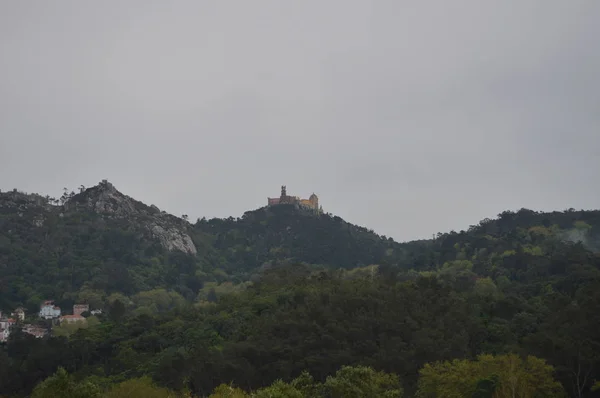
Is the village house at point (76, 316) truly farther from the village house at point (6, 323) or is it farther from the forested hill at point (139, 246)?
the village house at point (6, 323)

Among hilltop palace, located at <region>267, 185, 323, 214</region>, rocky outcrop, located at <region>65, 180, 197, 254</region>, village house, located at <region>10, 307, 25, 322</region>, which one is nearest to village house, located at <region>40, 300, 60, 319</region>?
village house, located at <region>10, 307, 25, 322</region>

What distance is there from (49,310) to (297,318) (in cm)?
5243

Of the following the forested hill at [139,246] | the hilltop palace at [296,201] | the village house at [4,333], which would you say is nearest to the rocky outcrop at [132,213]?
the forested hill at [139,246]

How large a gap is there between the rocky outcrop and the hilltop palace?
30892mm

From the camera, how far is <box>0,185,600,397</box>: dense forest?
135ft

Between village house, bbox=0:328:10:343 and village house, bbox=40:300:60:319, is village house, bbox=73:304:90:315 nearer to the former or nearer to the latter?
village house, bbox=40:300:60:319

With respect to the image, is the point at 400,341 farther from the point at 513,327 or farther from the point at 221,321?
the point at 221,321

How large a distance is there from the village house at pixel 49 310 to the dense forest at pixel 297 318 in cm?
154

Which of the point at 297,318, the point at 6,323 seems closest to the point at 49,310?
the point at 6,323

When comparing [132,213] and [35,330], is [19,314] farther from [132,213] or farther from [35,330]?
[132,213]

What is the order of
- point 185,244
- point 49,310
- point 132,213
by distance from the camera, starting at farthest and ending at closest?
1. point 132,213
2. point 185,244
3. point 49,310

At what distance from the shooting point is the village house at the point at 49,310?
315ft

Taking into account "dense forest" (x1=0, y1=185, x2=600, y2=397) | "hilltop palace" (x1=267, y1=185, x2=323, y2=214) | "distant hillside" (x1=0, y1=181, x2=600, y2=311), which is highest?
"hilltop palace" (x1=267, y1=185, x2=323, y2=214)

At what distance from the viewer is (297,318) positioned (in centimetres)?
5856
